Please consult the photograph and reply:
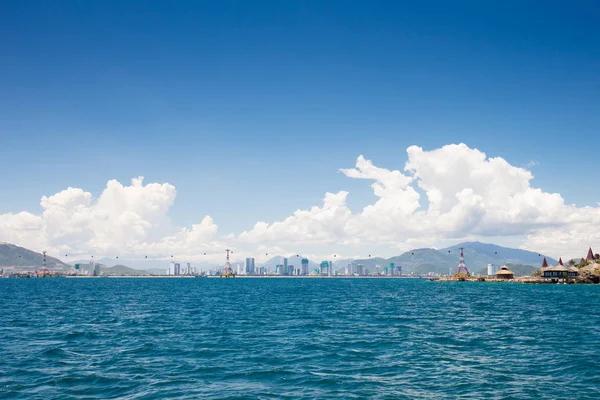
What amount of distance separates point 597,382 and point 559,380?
224 centimetres

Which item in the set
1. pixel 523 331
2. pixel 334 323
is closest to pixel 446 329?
pixel 523 331

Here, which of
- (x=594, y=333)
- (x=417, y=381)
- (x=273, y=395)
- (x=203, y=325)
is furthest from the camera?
(x=203, y=325)

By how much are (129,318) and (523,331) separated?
51.6 metres

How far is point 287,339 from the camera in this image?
4338 cm

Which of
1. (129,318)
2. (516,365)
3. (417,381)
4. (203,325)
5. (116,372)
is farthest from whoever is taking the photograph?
(129,318)

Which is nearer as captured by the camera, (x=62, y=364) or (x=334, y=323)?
(x=62, y=364)

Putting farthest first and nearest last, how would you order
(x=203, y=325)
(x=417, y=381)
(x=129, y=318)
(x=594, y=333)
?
1. (x=129, y=318)
2. (x=203, y=325)
3. (x=594, y=333)
4. (x=417, y=381)

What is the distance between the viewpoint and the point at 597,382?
91.7 feet

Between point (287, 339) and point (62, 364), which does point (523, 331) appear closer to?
point (287, 339)

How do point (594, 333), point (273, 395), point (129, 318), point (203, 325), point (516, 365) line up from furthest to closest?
point (129, 318) < point (203, 325) < point (594, 333) < point (516, 365) < point (273, 395)

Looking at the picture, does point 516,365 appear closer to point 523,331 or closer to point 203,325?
point 523,331

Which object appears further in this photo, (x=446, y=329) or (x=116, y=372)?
(x=446, y=329)

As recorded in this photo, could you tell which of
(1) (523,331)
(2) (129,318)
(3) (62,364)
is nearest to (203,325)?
(2) (129,318)

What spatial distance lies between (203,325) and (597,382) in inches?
1606
